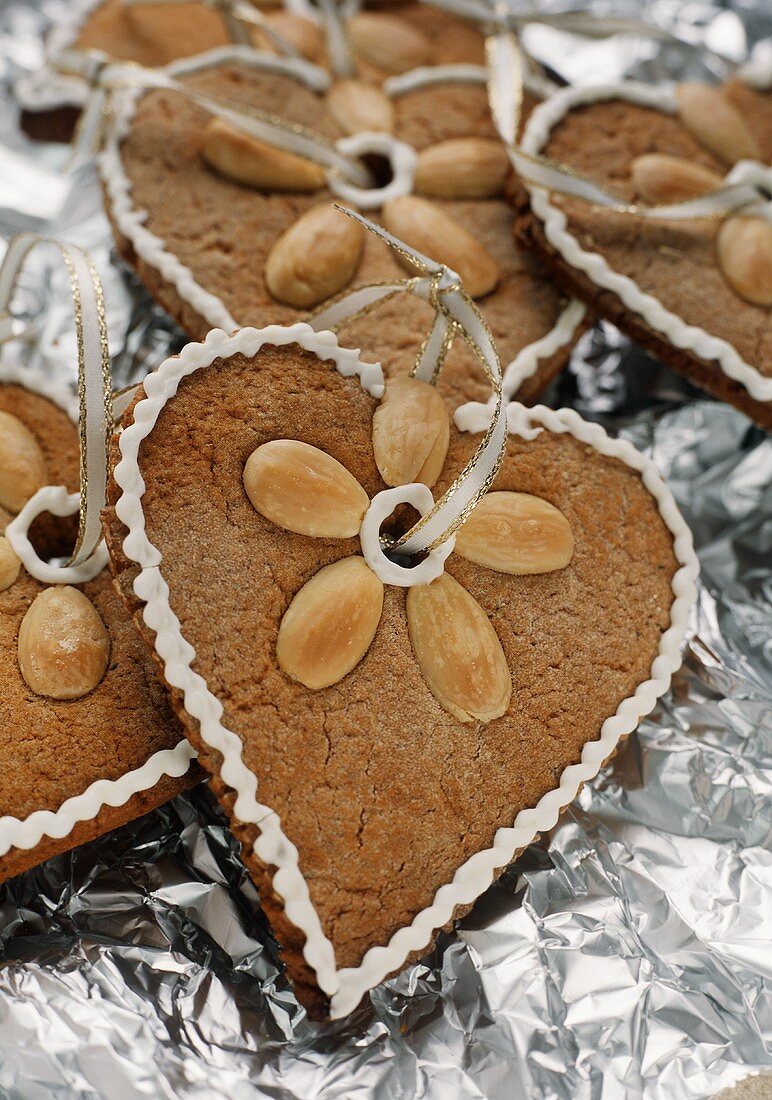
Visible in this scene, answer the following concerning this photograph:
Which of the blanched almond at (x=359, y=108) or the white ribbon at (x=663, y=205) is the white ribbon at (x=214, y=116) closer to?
the blanched almond at (x=359, y=108)

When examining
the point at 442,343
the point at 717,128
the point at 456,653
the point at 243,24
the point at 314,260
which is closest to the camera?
the point at 456,653

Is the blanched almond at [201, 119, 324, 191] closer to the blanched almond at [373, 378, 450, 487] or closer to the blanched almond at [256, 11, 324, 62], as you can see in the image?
the blanched almond at [256, 11, 324, 62]

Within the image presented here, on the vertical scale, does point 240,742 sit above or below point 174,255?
below

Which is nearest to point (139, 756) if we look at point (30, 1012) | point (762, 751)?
point (30, 1012)

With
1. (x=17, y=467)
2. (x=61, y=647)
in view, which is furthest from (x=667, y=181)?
(x=61, y=647)

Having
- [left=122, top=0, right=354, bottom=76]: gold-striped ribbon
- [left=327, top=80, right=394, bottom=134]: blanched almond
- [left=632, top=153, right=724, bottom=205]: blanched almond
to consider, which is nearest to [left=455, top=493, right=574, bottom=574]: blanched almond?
[left=632, top=153, right=724, bottom=205]: blanched almond

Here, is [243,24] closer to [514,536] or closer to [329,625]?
[514,536]

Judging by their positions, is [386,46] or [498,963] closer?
[498,963]
